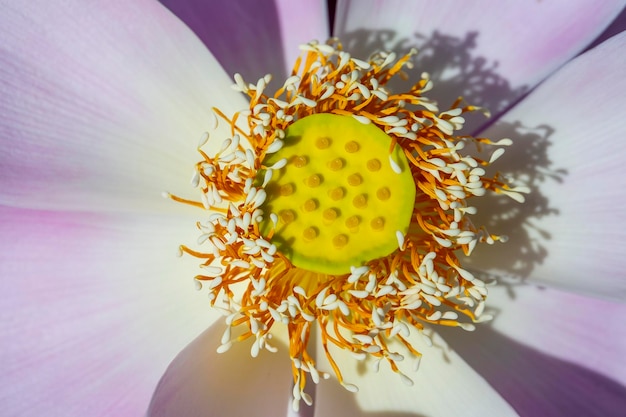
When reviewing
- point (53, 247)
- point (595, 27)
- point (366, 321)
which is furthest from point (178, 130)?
point (595, 27)

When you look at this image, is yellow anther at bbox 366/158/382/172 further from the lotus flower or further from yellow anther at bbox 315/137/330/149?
the lotus flower

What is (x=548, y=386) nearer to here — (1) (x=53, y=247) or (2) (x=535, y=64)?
(2) (x=535, y=64)

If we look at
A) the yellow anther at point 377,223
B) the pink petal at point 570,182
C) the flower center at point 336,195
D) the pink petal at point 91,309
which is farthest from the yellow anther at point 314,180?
the pink petal at point 570,182

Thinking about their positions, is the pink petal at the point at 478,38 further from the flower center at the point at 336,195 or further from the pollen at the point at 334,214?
the flower center at the point at 336,195

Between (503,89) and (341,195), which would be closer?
(341,195)

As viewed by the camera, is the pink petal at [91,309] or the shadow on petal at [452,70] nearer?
the pink petal at [91,309]
